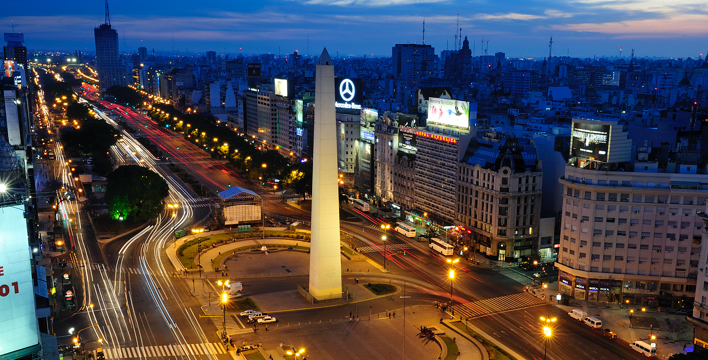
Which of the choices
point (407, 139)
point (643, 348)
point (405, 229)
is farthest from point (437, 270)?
point (407, 139)

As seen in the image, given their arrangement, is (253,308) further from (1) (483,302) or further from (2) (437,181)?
(2) (437,181)

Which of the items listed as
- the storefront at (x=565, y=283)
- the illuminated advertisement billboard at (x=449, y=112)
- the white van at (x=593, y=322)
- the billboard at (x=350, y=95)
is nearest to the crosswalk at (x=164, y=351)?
the white van at (x=593, y=322)

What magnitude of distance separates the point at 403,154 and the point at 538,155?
83.2 ft

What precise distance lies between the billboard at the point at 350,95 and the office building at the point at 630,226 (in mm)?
65832

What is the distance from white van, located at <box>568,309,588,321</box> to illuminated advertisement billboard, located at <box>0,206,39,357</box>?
177ft

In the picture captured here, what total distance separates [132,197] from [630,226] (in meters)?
75.8

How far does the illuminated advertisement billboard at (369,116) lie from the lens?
12988 cm

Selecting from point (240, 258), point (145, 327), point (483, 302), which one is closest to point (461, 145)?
point (483, 302)

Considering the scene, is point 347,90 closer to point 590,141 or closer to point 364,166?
point 364,166

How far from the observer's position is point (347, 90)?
138250 mm

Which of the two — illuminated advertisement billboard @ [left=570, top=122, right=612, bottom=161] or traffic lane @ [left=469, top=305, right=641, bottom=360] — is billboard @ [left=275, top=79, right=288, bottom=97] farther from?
traffic lane @ [left=469, top=305, right=641, bottom=360]

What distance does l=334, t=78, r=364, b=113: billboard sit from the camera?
451ft

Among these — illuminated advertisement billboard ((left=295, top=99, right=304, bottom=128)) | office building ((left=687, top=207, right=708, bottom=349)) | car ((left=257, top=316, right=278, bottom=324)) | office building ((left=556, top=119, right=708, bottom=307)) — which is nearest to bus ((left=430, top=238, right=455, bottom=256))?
office building ((left=556, top=119, right=708, bottom=307))

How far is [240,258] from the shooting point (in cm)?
9281
